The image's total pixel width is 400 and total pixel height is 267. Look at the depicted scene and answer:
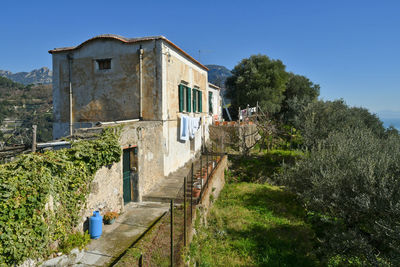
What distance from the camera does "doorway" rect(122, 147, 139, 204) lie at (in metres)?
8.03

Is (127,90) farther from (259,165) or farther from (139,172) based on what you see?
(259,165)

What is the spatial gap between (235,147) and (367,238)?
1215 cm

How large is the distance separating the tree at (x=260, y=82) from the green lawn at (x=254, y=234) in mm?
14521

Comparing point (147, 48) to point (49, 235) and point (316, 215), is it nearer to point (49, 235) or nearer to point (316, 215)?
point (49, 235)

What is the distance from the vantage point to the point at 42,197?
14.5ft

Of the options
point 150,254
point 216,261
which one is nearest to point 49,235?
point 150,254

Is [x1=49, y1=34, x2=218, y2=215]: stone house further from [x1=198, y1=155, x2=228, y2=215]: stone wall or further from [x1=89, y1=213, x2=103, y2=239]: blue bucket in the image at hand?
[x1=89, y1=213, x2=103, y2=239]: blue bucket

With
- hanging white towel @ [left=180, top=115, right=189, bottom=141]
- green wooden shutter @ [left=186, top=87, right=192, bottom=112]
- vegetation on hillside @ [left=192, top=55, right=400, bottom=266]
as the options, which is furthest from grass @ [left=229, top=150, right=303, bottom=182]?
green wooden shutter @ [left=186, top=87, right=192, bottom=112]

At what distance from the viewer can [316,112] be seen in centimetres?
1692

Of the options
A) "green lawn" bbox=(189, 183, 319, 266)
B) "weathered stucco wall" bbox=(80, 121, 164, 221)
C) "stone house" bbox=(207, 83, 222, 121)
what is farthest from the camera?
"stone house" bbox=(207, 83, 222, 121)

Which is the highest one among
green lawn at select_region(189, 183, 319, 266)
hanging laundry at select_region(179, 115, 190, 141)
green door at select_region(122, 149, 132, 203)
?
hanging laundry at select_region(179, 115, 190, 141)

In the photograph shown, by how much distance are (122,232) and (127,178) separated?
2306mm

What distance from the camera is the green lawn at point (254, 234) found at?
6.98 metres

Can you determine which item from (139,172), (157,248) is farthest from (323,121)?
(157,248)
